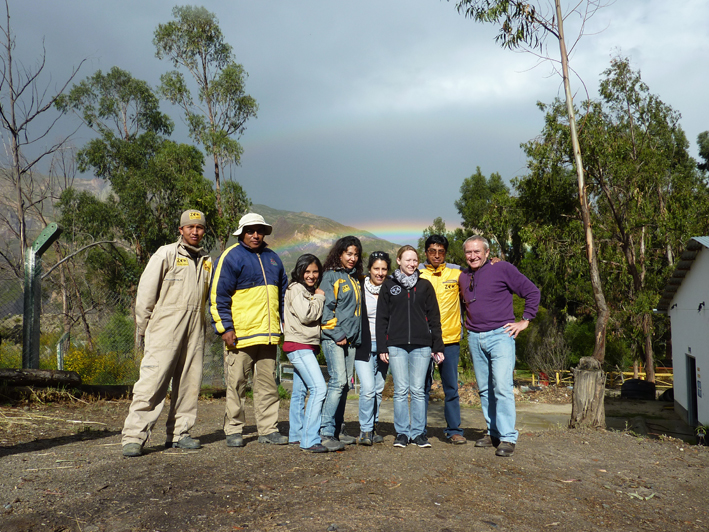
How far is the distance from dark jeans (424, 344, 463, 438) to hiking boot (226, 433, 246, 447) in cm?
171

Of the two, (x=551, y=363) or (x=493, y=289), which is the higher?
(x=493, y=289)

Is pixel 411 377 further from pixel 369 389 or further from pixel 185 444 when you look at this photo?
pixel 185 444

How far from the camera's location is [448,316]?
5.16 meters

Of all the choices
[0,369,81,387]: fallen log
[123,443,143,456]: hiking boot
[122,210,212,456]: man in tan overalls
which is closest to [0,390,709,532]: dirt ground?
[123,443,143,456]: hiking boot

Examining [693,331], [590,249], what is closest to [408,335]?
[590,249]

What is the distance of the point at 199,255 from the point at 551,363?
24.8 metres

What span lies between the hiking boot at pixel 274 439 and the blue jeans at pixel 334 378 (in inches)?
14.7

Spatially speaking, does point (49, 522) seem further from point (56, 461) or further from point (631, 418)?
point (631, 418)

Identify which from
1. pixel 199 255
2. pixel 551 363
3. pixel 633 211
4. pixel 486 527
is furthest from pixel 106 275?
pixel 486 527

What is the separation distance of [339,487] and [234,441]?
5.27 feet

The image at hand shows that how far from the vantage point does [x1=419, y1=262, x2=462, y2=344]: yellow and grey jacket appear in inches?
202

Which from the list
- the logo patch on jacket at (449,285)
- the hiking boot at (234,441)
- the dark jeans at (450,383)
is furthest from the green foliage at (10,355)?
the logo patch on jacket at (449,285)

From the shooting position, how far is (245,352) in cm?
478

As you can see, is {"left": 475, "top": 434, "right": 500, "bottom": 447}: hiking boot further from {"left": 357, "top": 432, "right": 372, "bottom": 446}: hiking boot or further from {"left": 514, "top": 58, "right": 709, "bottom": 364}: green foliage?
{"left": 514, "top": 58, "right": 709, "bottom": 364}: green foliage
